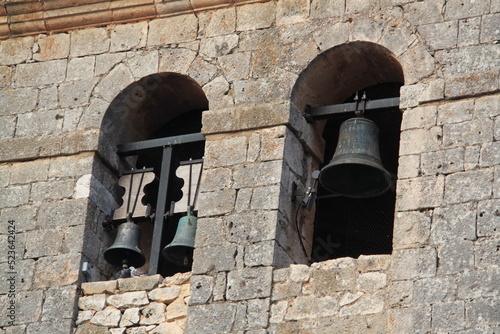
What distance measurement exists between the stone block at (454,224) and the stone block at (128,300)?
6.86ft

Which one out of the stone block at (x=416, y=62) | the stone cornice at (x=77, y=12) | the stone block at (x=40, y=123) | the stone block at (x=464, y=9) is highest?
the stone cornice at (x=77, y=12)

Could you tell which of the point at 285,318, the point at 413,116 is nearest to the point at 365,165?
the point at 413,116

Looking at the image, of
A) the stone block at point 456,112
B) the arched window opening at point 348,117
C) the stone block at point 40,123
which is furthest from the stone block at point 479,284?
Result: the stone block at point 40,123

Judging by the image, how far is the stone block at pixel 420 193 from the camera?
10609 mm

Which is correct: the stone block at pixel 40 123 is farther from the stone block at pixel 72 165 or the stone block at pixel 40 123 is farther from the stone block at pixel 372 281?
the stone block at pixel 372 281

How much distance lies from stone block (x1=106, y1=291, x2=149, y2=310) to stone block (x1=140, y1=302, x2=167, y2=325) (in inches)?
2.7

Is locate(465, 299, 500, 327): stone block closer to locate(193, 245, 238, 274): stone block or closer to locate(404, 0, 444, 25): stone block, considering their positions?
locate(193, 245, 238, 274): stone block

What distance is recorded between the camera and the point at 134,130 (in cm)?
1241

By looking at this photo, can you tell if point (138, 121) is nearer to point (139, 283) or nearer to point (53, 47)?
point (53, 47)

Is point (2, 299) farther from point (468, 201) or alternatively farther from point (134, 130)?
point (468, 201)

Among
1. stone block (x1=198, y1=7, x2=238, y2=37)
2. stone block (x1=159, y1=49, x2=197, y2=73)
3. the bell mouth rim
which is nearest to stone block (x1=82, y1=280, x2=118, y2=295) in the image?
the bell mouth rim

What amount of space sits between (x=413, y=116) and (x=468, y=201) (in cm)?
84

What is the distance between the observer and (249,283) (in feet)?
35.4

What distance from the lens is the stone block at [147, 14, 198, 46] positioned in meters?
12.1
